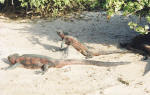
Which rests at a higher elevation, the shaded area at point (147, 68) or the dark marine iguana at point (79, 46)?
→ the dark marine iguana at point (79, 46)

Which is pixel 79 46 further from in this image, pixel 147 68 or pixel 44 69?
pixel 147 68

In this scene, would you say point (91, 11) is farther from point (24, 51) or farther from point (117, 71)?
point (117, 71)

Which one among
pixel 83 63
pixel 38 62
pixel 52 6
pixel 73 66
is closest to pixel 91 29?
pixel 52 6

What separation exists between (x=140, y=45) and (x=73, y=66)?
2181 millimetres

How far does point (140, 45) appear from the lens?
23.2ft

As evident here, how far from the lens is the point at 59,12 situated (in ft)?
35.3

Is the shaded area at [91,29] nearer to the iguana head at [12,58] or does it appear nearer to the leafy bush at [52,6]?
the leafy bush at [52,6]

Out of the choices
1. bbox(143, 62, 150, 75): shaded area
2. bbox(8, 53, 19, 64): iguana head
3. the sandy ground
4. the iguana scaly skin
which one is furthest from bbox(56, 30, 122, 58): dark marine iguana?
bbox(8, 53, 19, 64): iguana head

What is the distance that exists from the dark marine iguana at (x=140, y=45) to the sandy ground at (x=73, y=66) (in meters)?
0.30

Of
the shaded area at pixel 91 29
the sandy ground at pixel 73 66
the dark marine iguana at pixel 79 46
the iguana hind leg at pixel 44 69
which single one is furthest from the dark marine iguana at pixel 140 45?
the iguana hind leg at pixel 44 69

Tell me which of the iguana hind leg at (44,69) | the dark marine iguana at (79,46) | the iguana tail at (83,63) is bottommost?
the iguana hind leg at (44,69)

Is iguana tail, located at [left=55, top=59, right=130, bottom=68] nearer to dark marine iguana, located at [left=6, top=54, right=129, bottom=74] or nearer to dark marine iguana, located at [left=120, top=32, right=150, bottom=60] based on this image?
dark marine iguana, located at [left=6, top=54, right=129, bottom=74]

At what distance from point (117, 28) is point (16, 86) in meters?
5.02

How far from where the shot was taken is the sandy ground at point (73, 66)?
4953mm
